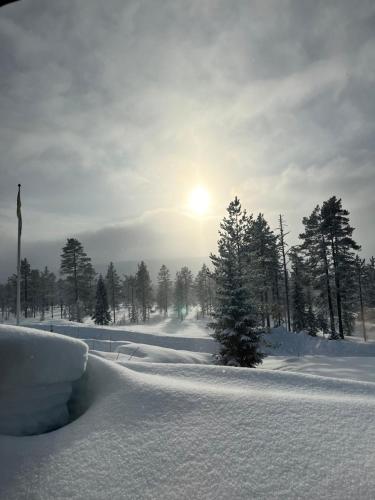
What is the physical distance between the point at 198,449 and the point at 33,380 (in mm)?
2088

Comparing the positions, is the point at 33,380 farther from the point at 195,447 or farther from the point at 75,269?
the point at 75,269

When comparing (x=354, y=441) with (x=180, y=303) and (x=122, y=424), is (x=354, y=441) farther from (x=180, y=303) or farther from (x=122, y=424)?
(x=180, y=303)

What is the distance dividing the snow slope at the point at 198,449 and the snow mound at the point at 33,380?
1.55ft

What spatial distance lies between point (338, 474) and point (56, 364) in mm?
3023

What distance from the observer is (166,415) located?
2.95 m

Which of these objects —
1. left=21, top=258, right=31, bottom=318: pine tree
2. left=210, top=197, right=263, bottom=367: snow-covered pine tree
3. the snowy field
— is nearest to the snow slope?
the snowy field

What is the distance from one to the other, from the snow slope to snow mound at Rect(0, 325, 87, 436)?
473 millimetres

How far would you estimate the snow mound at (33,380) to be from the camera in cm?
333

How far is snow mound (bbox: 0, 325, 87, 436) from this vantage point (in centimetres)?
333

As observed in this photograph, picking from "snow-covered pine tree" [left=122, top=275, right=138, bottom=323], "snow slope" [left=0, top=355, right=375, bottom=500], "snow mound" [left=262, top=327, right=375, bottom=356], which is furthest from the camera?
"snow-covered pine tree" [left=122, top=275, right=138, bottom=323]

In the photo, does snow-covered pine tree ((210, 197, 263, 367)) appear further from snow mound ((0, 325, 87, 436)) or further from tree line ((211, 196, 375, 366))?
snow mound ((0, 325, 87, 436))

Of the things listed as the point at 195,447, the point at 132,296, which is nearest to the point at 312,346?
the point at 195,447

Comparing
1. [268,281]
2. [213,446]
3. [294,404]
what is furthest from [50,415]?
[268,281]

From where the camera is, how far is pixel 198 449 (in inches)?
97.7
